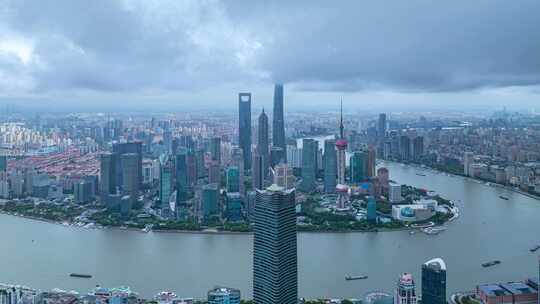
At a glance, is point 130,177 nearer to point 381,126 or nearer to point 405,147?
point 405,147

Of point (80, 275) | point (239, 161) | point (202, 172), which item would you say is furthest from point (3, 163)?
point (80, 275)

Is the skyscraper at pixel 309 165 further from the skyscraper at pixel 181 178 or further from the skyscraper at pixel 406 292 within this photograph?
the skyscraper at pixel 406 292

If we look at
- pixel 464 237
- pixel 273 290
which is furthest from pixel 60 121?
pixel 273 290

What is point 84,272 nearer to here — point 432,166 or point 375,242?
point 375,242

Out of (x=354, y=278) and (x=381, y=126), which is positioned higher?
(x=381, y=126)

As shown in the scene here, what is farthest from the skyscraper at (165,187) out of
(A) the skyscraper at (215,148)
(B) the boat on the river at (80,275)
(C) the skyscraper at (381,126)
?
(C) the skyscraper at (381,126)

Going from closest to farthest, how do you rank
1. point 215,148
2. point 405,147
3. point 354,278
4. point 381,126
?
point 354,278 → point 215,148 → point 405,147 → point 381,126
